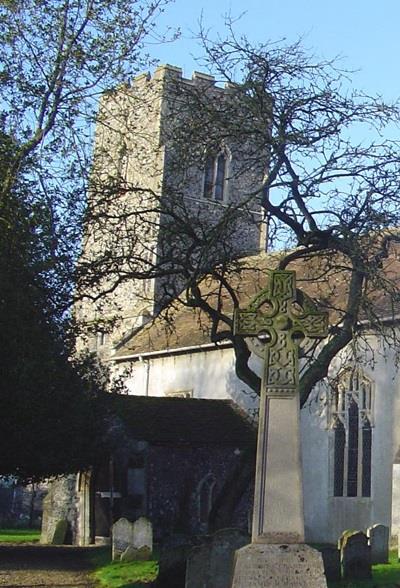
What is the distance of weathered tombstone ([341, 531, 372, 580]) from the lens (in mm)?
14828

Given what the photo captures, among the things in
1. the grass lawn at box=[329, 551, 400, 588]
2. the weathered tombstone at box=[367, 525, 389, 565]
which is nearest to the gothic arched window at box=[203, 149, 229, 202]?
the weathered tombstone at box=[367, 525, 389, 565]

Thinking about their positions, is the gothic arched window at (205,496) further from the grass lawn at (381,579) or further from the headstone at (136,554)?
the grass lawn at (381,579)

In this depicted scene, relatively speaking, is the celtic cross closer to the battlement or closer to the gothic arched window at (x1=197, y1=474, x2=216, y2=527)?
the battlement

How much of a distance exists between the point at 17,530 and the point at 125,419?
27.4 feet

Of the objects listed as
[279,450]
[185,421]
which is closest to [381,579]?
[279,450]

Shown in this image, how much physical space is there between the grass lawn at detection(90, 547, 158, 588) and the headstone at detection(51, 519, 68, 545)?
546cm

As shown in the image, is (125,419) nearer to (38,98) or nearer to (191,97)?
(191,97)

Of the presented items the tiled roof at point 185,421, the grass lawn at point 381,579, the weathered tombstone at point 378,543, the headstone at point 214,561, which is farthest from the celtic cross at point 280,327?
the tiled roof at point 185,421

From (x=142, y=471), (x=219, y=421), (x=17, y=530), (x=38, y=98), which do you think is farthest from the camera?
(x=17, y=530)

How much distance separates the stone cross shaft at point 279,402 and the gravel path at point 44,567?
275 inches

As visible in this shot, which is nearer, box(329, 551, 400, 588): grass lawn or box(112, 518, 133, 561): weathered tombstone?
box(329, 551, 400, 588): grass lawn

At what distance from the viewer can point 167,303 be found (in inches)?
664

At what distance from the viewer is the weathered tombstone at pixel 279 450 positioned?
28.8 feet

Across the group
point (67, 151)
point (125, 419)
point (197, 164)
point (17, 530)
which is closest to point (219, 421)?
point (125, 419)
